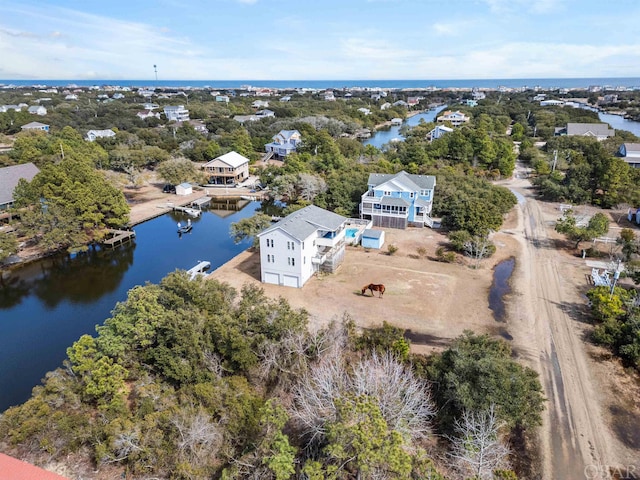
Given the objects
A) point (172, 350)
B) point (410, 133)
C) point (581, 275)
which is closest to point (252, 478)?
point (172, 350)

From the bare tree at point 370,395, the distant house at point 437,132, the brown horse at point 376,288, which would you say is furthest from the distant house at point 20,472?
the distant house at point 437,132

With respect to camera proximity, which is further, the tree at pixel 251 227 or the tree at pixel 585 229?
the tree at pixel 251 227

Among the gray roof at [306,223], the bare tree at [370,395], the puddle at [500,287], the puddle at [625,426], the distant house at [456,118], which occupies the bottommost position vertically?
the puddle at [500,287]

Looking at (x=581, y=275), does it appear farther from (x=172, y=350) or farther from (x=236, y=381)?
(x=172, y=350)

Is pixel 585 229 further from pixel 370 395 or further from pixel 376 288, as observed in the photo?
pixel 370 395

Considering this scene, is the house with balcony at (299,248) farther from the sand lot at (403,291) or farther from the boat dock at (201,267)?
the boat dock at (201,267)
